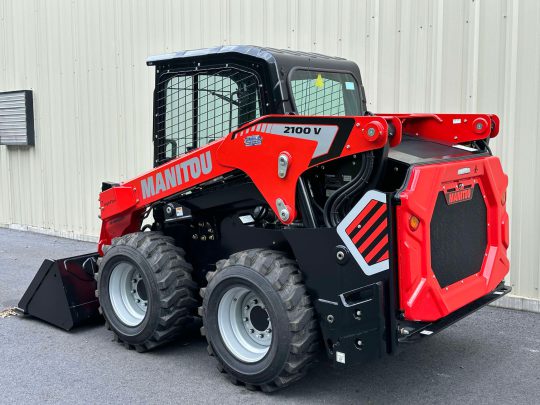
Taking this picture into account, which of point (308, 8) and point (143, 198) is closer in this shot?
point (143, 198)

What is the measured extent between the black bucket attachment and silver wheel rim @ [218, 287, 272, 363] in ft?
5.75

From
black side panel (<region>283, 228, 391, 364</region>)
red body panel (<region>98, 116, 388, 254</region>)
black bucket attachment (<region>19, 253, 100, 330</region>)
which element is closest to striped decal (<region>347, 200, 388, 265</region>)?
black side panel (<region>283, 228, 391, 364</region>)

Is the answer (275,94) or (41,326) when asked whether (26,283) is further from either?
(275,94)

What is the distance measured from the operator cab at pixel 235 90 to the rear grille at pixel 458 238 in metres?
1.28

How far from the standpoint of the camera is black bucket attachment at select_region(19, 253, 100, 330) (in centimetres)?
574

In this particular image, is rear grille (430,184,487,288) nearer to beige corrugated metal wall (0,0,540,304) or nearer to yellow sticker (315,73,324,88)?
yellow sticker (315,73,324,88)

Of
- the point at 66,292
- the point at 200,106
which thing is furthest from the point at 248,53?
the point at 66,292

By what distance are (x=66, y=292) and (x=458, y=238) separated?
3.35 m

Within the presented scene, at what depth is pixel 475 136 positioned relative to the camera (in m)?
4.82

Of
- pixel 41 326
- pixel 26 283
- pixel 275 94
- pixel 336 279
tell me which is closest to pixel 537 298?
pixel 336 279

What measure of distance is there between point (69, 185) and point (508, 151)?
275 inches

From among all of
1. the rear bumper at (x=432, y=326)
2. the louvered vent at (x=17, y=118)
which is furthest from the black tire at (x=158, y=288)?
the louvered vent at (x=17, y=118)

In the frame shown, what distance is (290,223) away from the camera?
4.38 metres

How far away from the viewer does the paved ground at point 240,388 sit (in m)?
4.43
